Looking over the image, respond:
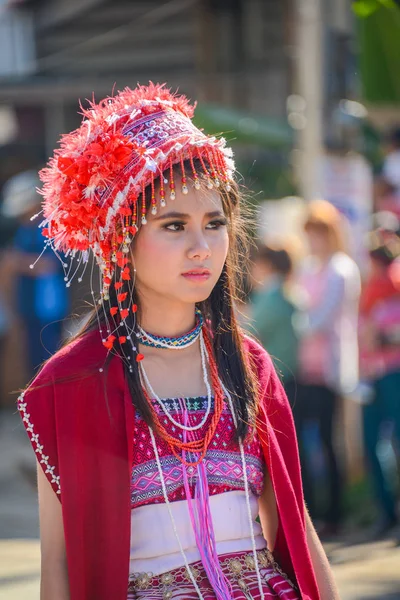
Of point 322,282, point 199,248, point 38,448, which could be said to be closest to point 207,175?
point 199,248

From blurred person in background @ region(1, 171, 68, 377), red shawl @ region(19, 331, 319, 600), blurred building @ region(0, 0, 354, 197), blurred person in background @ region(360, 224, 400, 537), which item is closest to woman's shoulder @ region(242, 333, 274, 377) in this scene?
red shawl @ region(19, 331, 319, 600)

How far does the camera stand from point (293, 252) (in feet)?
21.9

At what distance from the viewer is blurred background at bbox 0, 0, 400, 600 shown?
20.0 ft

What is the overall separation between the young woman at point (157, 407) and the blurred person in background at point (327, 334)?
146 inches

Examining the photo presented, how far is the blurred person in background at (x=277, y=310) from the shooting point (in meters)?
6.31

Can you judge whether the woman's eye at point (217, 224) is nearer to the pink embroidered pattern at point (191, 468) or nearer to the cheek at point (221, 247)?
the cheek at point (221, 247)

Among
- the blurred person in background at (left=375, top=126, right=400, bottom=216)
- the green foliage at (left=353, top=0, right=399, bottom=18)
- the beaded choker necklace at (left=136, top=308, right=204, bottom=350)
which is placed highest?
the green foliage at (left=353, top=0, right=399, bottom=18)

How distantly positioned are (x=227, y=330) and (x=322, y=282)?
378cm

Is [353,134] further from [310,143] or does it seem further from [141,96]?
[141,96]

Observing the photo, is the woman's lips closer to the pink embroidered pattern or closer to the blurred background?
the pink embroidered pattern

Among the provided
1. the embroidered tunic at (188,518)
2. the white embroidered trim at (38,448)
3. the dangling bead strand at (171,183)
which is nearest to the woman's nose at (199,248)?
the dangling bead strand at (171,183)

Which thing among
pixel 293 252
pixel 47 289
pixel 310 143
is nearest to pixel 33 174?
pixel 47 289

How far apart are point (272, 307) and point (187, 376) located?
12.8ft

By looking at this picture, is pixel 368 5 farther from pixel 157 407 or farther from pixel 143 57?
pixel 143 57
